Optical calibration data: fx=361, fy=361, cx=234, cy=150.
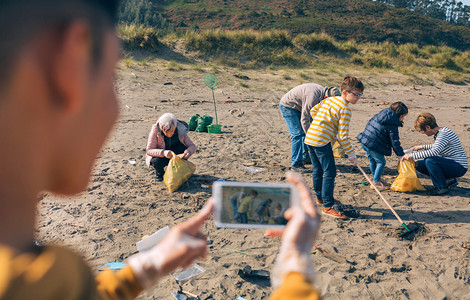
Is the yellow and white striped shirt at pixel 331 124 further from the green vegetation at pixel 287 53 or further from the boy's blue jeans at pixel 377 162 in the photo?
the green vegetation at pixel 287 53

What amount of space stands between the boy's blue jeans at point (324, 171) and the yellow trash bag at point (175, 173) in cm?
193

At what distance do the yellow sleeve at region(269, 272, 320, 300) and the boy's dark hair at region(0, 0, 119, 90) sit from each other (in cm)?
61

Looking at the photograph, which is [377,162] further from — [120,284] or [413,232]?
[120,284]

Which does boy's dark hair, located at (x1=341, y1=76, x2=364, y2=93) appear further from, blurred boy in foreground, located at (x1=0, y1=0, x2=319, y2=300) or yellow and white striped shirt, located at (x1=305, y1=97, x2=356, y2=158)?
blurred boy in foreground, located at (x1=0, y1=0, x2=319, y2=300)

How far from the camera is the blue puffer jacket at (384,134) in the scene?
228 inches

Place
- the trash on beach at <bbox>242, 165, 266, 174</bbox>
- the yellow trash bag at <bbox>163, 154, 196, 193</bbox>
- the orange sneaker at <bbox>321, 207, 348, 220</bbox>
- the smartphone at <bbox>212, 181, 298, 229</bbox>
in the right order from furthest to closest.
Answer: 1. the trash on beach at <bbox>242, 165, 266, 174</bbox>
2. the yellow trash bag at <bbox>163, 154, 196, 193</bbox>
3. the orange sneaker at <bbox>321, 207, 348, 220</bbox>
4. the smartphone at <bbox>212, 181, 298, 229</bbox>

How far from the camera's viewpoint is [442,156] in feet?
19.6

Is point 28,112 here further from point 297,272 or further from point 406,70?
point 406,70

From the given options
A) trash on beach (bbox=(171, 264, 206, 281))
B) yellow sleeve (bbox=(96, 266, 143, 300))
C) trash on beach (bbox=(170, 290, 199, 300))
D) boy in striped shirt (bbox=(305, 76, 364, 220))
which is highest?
yellow sleeve (bbox=(96, 266, 143, 300))

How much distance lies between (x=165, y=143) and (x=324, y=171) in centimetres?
257

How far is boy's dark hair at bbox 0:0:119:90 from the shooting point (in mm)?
522

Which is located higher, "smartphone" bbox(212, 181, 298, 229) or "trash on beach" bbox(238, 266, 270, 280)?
"smartphone" bbox(212, 181, 298, 229)

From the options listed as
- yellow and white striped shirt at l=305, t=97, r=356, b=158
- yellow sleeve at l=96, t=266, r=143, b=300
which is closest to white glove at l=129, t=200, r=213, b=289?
yellow sleeve at l=96, t=266, r=143, b=300

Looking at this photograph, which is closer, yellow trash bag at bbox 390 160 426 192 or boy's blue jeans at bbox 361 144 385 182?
yellow trash bag at bbox 390 160 426 192
